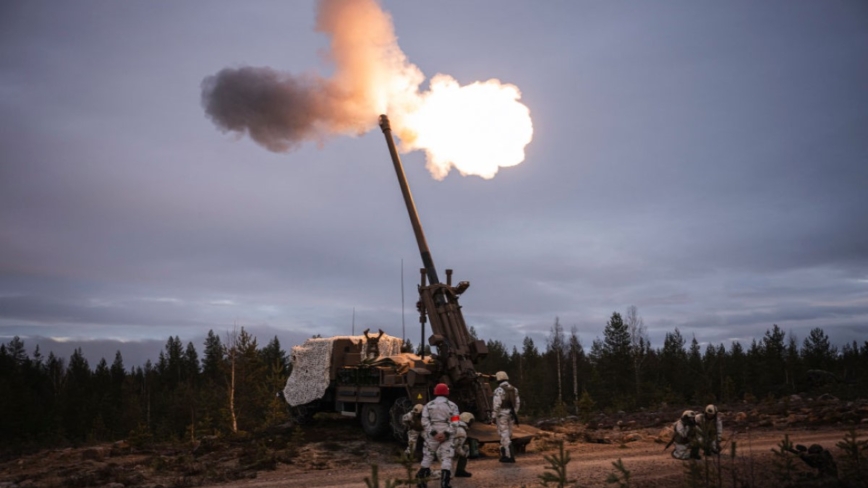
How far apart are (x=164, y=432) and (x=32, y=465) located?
1407 inches

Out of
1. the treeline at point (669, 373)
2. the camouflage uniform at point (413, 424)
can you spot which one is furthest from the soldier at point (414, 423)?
the treeline at point (669, 373)

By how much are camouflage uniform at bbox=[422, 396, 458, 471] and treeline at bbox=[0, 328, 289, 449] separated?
11.2 m

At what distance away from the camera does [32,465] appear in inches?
675

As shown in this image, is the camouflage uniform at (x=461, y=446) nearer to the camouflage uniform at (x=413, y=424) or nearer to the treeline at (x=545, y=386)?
the camouflage uniform at (x=413, y=424)

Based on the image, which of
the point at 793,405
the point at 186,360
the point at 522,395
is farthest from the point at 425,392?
the point at 186,360

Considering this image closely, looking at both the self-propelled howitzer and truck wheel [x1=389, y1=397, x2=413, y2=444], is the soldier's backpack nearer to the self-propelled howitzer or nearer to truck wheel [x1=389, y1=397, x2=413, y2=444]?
the self-propelled howitzer

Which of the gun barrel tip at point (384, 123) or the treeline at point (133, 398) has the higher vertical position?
the gun barrel tip at point (384, 123)

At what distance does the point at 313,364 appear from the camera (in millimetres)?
21250

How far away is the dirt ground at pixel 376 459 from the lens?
12844 mm

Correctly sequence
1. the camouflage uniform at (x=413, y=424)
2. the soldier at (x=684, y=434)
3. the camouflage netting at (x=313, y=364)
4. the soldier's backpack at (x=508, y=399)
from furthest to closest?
the camouflage netting at (x=313, y=364) < the soldier's backpack at (x=508, y=399) < the soldier at (x=684, y=434) < the camouflage uniform at (x=413, y=424)

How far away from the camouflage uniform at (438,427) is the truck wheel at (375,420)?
5.91 m

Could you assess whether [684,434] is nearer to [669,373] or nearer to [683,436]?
[683,436]

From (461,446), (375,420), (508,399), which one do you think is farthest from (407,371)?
(461,446)

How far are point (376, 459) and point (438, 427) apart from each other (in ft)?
15.8
